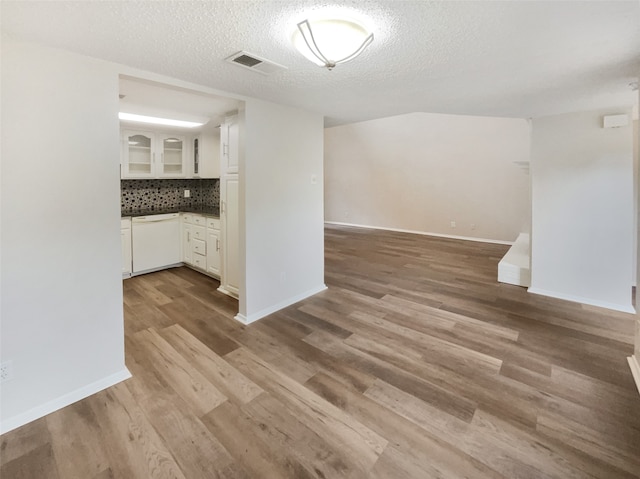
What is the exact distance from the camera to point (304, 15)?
1.52m

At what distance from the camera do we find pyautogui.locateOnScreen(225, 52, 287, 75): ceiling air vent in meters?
2.01

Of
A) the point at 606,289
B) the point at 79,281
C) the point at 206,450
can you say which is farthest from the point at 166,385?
the point at 606,289

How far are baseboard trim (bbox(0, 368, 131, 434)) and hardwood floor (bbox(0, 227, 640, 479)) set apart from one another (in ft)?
0.16

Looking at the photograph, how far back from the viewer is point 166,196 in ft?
17.7

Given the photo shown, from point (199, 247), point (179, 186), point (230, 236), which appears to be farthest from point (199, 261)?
point (179, 186)

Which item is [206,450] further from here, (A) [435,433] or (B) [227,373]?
(A) [435,433]

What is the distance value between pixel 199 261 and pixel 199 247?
215 mm

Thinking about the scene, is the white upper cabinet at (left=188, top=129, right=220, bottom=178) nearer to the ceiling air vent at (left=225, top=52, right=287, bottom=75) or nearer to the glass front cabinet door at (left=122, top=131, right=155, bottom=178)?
the glass front cabinet door at (left=122, top=131, right=155, bottom=178)

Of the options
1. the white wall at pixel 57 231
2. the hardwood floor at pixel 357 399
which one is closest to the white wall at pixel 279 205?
the hardwood floor at pixel 357 399

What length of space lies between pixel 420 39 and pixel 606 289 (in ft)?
12.0

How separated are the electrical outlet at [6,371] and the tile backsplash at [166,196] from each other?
3.21 meters

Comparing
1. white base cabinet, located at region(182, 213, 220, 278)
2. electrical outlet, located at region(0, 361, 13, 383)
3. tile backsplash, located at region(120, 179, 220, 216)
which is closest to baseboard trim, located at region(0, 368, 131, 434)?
electrical outlet, located at region(0, 361, 13, 383)

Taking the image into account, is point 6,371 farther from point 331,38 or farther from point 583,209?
point 583,209

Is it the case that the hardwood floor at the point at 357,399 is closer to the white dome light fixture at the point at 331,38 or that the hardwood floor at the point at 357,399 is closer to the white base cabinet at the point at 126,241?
the white base cabinet at the point at 126,241
